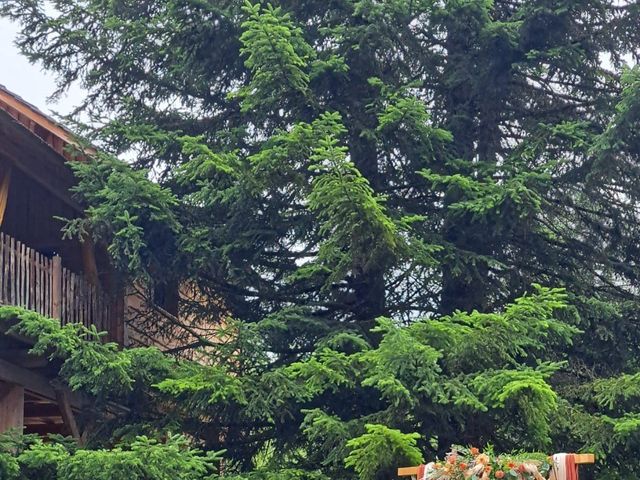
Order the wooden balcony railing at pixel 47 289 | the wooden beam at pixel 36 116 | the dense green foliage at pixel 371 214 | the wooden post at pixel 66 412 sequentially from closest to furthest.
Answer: the dense green foliage at pixel 371 214, the wooden balcony railing at pixel 47 289, the wooden beam at pixel 36 116, the wooden post at pixel 66 412

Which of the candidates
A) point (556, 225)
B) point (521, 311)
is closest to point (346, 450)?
point (521, 311)

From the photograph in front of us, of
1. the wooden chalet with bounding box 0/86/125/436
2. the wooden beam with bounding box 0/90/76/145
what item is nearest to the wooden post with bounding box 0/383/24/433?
the wooden chalet with bounding box 0/86/125/436

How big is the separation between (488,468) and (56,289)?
563 cm

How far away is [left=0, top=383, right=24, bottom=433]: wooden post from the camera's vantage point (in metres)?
11.6

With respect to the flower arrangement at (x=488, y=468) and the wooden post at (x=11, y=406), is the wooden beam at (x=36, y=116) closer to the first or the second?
the wooden post at (x=11, y=406)

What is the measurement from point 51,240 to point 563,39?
25.0ft

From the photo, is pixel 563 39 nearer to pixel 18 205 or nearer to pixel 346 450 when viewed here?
pixel 346 450

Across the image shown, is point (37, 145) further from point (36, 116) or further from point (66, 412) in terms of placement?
point (66, 412)

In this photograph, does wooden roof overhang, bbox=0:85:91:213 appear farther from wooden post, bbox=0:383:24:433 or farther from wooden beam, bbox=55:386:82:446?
wooden post, bbox=0:383:24:433

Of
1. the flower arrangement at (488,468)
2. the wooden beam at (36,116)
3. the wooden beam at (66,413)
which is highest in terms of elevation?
the wooden beam at (36,116)

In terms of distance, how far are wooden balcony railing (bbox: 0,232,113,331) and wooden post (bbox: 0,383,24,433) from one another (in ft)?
3.05

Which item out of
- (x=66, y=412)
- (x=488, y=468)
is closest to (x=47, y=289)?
(x=66, y=412)

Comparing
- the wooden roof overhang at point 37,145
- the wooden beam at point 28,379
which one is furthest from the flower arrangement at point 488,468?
the wooden roof overhang at point 37,145

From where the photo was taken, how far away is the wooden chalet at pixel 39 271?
11289mm
